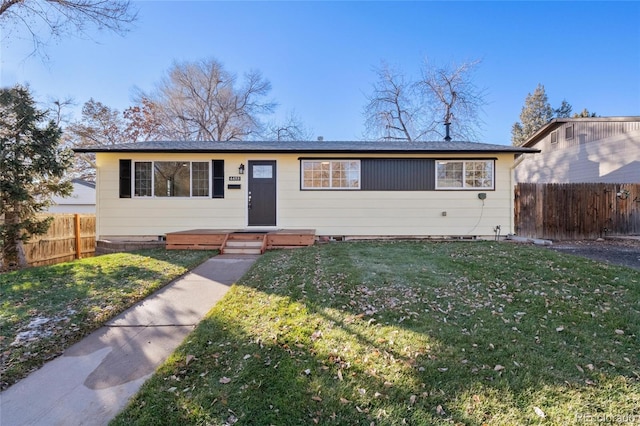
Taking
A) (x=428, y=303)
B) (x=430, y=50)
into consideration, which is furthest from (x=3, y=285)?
(x=430, y=50)

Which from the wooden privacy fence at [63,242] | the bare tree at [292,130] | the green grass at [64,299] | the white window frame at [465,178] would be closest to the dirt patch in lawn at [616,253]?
the white window frame at [465,178]

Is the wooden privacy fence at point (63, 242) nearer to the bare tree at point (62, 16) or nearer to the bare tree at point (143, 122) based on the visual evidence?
the bare tree at point (62, 16)

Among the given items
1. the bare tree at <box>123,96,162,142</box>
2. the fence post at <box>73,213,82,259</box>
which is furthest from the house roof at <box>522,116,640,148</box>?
the bare tree at <box>123,96,162,142</box>

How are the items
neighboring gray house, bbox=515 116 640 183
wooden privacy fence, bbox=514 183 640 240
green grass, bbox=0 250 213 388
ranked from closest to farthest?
green grass, bbox=0 250 213 388 → wooden privacy fence, bbox=514 183 640 240 → neighboring gray house, bbox=515 116 640 183

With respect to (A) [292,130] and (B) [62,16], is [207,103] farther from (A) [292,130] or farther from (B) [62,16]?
(B) [62,16]

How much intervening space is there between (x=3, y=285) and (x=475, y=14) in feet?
51.7

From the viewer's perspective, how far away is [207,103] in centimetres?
2267

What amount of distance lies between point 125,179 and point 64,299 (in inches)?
239

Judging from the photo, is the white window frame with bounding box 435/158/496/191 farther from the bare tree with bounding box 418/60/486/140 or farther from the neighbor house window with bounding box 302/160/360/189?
the bare tree with bounding box 418/60/486/140

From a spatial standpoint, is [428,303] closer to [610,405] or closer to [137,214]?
[610,405]

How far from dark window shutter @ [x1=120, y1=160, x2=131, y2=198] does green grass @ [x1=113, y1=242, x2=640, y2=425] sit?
6.69 metres

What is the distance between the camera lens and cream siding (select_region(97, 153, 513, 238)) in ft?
29.3

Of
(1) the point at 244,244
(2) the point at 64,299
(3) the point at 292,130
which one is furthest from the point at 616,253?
(3) the point at 292,130

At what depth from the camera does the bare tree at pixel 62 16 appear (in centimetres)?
746
